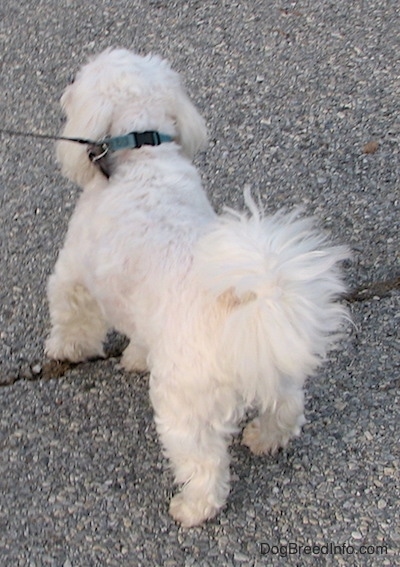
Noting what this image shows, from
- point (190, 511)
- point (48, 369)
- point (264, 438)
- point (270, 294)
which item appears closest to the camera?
point (270, 294)

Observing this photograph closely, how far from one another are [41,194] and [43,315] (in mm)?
859

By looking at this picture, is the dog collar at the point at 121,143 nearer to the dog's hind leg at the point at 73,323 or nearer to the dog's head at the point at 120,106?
the dog's head at the point at 120,106

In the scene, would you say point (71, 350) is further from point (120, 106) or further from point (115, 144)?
point (120, 106)

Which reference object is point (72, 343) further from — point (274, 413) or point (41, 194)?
point (41, 194)

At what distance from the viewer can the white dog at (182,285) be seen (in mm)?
2115

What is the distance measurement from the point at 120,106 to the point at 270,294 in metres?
1.12

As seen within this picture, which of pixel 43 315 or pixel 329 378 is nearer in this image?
pixel 329 378

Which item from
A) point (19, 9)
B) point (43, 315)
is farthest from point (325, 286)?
point (19, 9)

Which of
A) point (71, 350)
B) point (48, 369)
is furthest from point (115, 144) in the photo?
point (48, 369)

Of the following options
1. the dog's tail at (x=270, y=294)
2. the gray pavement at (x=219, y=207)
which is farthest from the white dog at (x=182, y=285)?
the gray pavement at (x=219, y=207)

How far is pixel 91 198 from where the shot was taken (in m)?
2.91

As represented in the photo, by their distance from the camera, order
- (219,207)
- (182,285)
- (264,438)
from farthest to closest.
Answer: (219,207) < (264,438) < (182,285)

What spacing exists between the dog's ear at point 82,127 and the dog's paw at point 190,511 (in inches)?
47.3

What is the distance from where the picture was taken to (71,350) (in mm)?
3281
